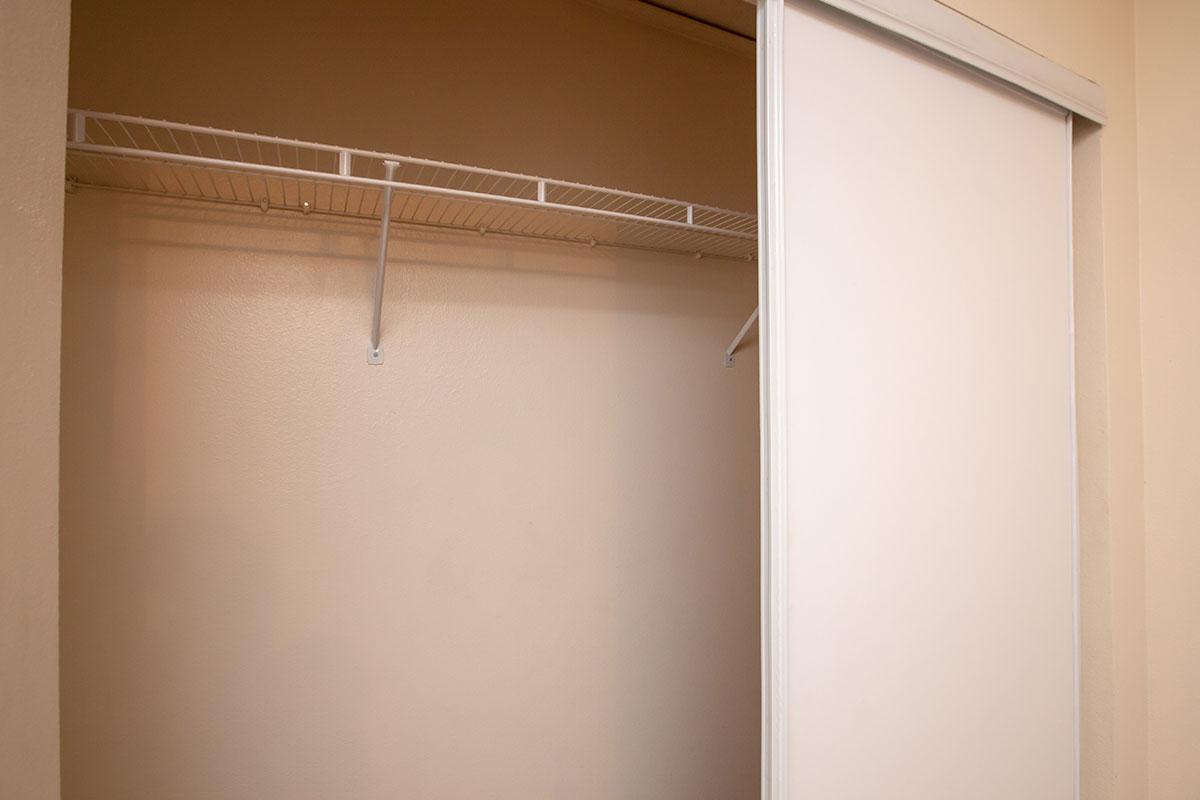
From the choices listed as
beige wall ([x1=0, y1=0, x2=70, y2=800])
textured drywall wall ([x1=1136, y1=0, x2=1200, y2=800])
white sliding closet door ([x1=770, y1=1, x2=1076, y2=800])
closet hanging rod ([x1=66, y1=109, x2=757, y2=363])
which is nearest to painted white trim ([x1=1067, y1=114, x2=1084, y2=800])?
white sliding closet door ([x1=770, y1=1, x2=1076, y2=800])

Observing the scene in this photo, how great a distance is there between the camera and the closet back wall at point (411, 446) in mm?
1068

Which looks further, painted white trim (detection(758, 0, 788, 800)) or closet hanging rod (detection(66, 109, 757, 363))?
closet hanging rod (detection(66, 109, 757, 363))

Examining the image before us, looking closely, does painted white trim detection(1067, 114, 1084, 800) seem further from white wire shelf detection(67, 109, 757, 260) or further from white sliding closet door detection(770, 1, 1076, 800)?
white wire shelf detection(67, 109, 757, 260)

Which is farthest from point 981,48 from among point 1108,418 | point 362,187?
point 362,187

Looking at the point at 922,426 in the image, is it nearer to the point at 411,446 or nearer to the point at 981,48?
the point at 981,48

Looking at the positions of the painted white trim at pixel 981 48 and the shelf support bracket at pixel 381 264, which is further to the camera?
the shelf support bracket at pixel 381 264

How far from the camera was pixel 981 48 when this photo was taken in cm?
99

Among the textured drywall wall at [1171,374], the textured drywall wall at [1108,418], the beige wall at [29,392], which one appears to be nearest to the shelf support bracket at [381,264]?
the beige wall at [29,392]

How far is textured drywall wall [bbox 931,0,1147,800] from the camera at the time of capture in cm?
116

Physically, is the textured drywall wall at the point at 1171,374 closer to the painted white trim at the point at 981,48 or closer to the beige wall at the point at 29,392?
the painted white trim at the point at 981,48

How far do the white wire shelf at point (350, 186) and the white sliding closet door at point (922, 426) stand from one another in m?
0.42

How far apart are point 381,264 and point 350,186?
15 centimetres

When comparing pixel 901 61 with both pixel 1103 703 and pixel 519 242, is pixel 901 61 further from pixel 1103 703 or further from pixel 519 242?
pixel 1103 703

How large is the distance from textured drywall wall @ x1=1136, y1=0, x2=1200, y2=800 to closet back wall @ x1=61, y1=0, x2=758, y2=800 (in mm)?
869
